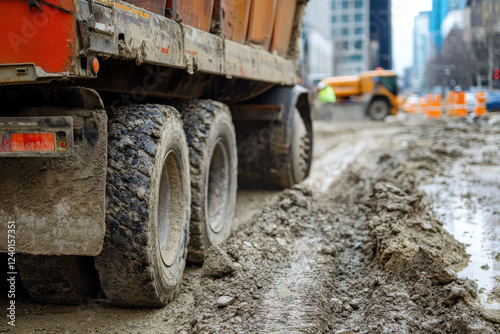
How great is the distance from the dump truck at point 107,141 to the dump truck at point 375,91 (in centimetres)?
2279

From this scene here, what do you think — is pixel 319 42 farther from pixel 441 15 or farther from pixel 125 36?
pixel 125 36

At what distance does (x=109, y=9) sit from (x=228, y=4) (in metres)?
2.09

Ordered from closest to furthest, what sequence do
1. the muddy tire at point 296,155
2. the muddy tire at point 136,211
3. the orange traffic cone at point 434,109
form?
the muddy tire at point 136,211
the muddy tire at point 296,155
the orange traffic cone at point 434,109

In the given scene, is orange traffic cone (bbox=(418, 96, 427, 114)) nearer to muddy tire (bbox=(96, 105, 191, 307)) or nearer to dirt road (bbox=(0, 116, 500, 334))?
dirt road (bbox=(0, 116, 500, 334))

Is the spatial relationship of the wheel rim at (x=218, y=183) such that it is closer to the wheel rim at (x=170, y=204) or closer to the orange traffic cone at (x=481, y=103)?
the wheel rim at (x=170, y=204)

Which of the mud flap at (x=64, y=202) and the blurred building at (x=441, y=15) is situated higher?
the blurred building at (x=441, y=15)

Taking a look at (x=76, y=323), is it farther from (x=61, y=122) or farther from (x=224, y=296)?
(x=61, y=122)

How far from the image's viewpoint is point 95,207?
9.83 ft

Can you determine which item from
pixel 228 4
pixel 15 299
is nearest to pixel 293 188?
pixel 228 4

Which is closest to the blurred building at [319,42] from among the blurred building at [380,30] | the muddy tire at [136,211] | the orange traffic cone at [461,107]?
the blurred building at [380,30]

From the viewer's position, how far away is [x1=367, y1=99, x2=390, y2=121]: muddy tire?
1054 inches

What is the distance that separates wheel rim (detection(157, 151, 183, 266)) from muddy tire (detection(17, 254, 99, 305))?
51 centimetres

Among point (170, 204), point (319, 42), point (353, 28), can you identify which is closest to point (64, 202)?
point (170, 204)

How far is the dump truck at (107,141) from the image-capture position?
104 inches
